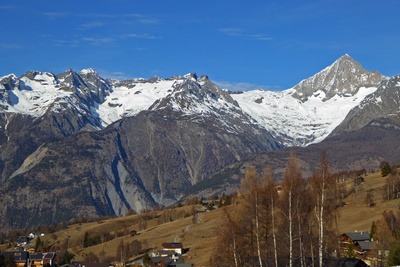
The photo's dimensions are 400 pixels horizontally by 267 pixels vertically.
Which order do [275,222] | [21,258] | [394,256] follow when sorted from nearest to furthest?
[275,222]
[394,256]
[21,258]

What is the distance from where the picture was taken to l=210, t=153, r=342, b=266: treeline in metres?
57.8

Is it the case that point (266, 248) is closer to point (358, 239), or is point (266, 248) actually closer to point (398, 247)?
point (398, 247)

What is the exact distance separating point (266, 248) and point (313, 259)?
490 centimetres

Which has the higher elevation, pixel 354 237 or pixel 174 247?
pixel 174 247

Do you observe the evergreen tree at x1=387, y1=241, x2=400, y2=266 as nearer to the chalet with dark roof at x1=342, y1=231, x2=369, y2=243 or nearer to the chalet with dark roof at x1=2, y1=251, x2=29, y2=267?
the chalet with dark roof at x1=342, y1=231, x2=369, y2=243

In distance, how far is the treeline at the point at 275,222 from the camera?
57844 mm

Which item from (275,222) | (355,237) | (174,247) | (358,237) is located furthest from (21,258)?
(275,222)

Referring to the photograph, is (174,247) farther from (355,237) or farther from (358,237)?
(358,237)

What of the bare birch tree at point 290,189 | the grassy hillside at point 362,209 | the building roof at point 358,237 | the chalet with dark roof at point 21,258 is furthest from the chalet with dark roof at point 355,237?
the chalet with dark roof at point 21,258

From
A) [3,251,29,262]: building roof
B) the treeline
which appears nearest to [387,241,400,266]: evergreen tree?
the treeline

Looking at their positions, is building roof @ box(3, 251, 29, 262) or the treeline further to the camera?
building roof @ box(3, 251, 29, 262)

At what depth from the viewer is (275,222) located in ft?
208

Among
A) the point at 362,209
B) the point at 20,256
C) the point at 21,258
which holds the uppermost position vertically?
the point at 362,209

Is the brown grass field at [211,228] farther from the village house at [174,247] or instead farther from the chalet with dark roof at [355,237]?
the chalet with dark roof at [355,237]
